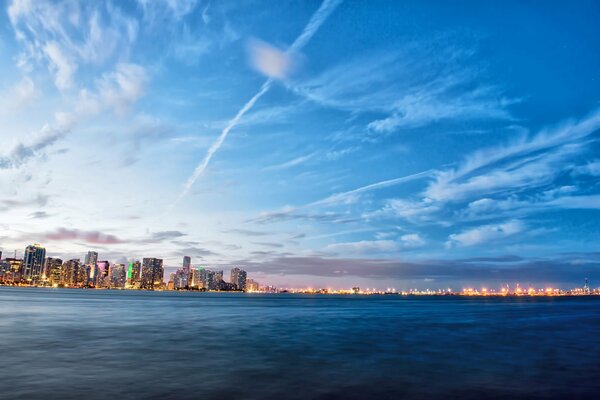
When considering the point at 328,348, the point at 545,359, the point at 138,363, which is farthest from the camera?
the point at 328,348

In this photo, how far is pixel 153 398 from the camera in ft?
51.1

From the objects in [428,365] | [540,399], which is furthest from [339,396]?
[428,365]

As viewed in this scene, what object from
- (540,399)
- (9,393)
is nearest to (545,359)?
(540,399)

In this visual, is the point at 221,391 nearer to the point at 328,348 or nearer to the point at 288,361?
the point at 288,361

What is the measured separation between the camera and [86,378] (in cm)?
1861

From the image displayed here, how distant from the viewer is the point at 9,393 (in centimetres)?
1591

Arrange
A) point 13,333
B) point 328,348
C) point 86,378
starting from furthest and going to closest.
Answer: point 13,333 < point 328,348 < point 86,378

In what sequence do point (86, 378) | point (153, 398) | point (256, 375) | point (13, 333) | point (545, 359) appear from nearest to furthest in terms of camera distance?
point (153, 398), point (86, 378), point (256, 375), point (545, 359), point (13, 333)

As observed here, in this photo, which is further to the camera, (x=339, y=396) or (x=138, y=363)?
(x=138, y=363)

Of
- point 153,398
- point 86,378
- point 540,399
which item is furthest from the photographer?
point 86,378

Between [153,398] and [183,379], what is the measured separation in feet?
11.1

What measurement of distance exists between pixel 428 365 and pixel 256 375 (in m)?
10.4

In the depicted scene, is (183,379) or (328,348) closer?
(183,379)

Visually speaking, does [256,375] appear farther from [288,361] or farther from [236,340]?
[236,340]
